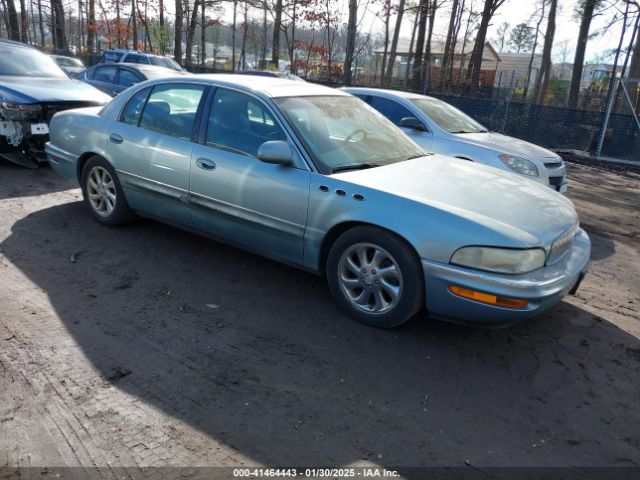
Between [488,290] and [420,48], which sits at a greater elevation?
[420,48]

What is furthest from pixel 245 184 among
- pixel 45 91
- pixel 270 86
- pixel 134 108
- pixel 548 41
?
pixel 548 41

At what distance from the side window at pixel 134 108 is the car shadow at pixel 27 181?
1.51m

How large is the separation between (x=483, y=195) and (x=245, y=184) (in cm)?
176

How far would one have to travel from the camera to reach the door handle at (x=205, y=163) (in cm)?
418

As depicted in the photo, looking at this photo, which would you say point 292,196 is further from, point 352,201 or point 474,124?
point 474,124

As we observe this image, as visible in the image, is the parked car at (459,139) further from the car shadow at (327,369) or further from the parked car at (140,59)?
the parked car at (140,59)

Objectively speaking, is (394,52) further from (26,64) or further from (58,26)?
(26,64)

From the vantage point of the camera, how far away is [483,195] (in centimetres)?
362

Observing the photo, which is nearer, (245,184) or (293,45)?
(245,184)

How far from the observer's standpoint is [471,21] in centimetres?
2612

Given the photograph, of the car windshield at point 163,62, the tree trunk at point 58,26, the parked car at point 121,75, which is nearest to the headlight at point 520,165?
the parked car at point 121,75

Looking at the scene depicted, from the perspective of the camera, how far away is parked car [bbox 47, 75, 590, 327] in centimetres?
320

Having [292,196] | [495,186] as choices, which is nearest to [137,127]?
[292,196]

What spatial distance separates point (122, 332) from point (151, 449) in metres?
1.16
